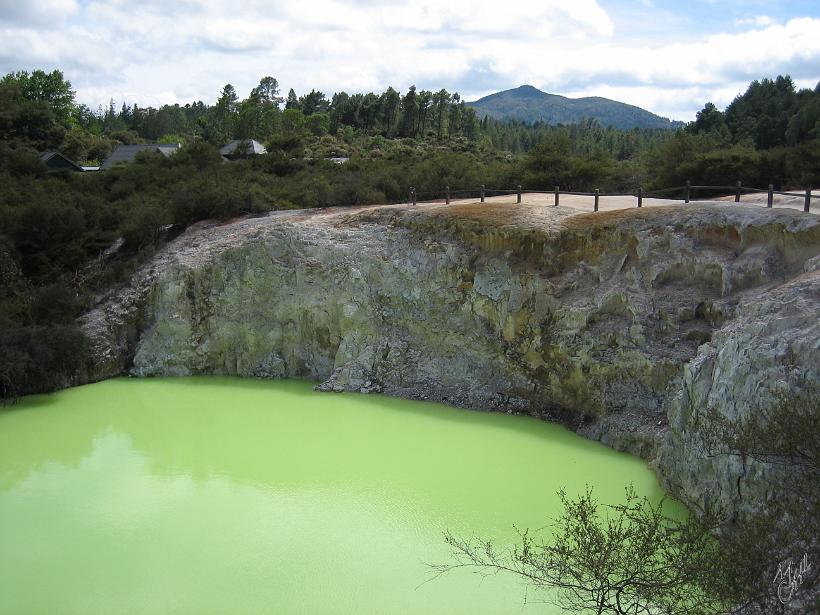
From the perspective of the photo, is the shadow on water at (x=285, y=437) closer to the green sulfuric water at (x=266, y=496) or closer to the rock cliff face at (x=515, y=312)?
the green sulfuric water at (x=266, y=496)

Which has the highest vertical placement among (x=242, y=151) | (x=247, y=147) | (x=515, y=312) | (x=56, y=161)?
(x=247, y=147)

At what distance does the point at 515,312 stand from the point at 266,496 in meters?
8.56

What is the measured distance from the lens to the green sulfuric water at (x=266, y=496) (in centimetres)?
1056

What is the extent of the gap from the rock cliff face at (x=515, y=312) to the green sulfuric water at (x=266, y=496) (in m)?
1.24

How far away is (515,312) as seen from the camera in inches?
758

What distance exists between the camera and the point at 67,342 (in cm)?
2052

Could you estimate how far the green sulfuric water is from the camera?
1056 centimetres

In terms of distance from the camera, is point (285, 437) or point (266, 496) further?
point (285, 437)

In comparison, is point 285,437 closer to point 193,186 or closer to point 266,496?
point 266,496

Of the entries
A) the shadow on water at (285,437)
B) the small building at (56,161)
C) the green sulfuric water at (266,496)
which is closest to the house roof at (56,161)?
the small building at (56,161)

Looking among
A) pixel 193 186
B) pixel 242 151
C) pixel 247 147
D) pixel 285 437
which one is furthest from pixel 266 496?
pixel 247 147

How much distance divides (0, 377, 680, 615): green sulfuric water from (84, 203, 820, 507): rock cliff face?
1244 mm

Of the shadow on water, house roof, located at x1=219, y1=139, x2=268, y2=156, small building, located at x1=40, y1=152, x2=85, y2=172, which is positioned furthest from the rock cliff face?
house roof, located at x1=219, y1=139, x2=268, y2=156

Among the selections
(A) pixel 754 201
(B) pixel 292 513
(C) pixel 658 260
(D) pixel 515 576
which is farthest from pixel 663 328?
(B) pixel 292 513
